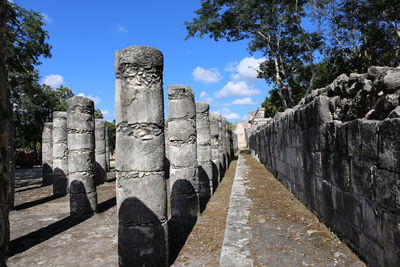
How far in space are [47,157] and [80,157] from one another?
7537mm

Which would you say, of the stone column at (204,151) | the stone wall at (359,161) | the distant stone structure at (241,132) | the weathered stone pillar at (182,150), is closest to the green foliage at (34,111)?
the stone column at (204,151)

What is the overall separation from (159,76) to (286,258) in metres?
3.40

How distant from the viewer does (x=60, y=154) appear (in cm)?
1202

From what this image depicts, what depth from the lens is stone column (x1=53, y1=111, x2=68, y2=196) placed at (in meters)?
11.5

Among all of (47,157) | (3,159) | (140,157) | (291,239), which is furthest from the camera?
(47,157)

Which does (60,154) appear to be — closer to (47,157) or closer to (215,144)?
(47,157)

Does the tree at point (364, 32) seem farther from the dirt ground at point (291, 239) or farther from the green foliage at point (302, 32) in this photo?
the dirt ground at point (291, 239)

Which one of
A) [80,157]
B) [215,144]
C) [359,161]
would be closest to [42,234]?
[80,157]

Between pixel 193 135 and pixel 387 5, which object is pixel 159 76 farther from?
pixel 387 5

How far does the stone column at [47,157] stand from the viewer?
46.1 feet

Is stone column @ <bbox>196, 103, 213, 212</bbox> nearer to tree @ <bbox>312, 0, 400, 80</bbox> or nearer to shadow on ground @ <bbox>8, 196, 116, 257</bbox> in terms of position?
shadow on ground @ <bbox>8, 196, 116, 257</bbox>

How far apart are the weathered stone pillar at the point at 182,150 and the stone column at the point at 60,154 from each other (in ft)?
20.9

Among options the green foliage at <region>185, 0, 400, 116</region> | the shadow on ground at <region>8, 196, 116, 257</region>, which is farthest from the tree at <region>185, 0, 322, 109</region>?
the shadow on ground at <region>8, 196, 116, 257</region>

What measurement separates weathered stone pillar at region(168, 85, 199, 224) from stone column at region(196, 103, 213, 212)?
7.24 feet
